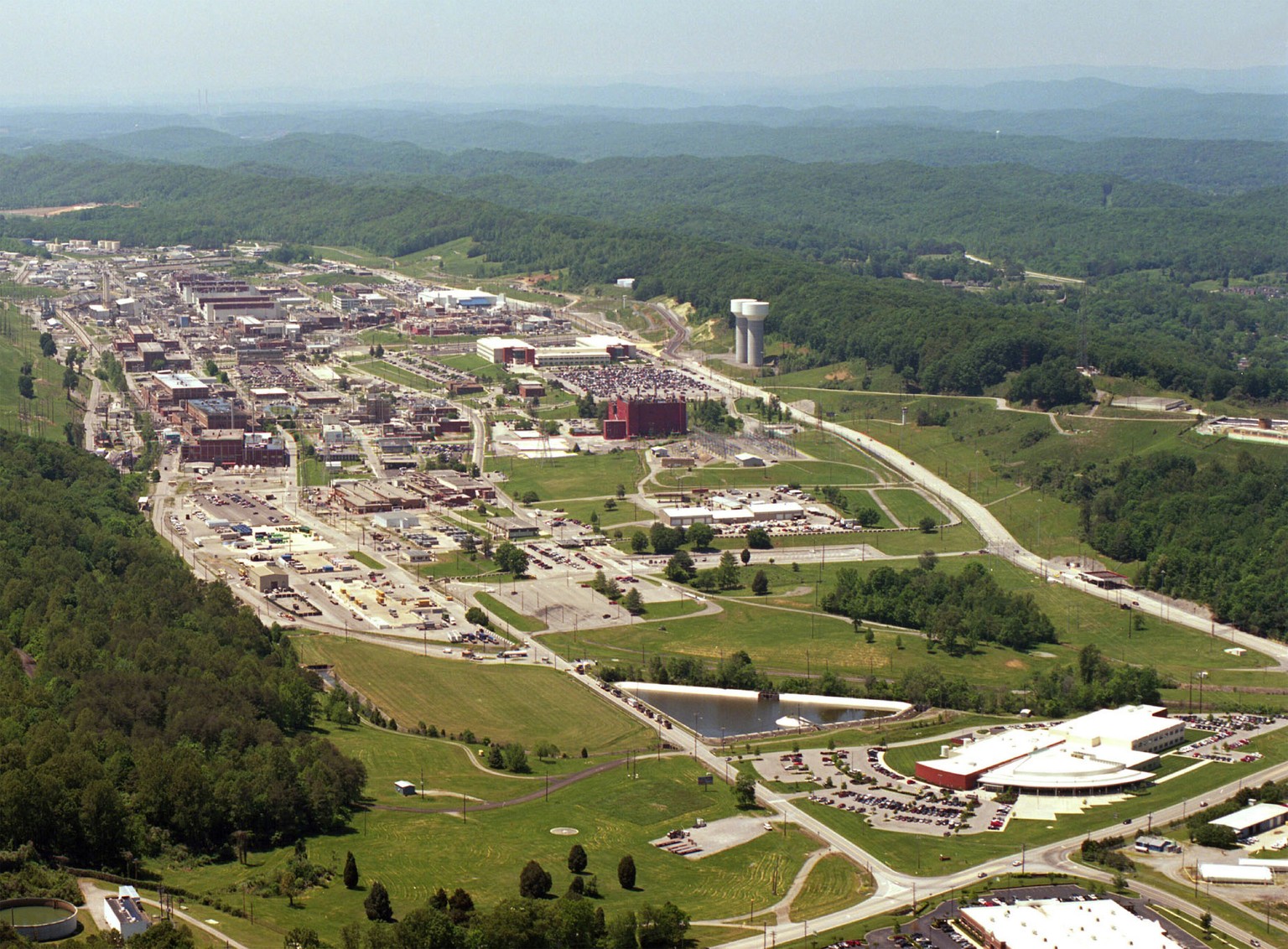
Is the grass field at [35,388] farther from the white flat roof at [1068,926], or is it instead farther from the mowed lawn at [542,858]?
the white flat roof at [1068,926]

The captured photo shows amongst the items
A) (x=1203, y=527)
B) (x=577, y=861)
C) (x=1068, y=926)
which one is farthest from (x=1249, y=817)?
(x=1203, y=527)

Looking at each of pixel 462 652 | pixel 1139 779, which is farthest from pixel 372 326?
pixel 1139 779

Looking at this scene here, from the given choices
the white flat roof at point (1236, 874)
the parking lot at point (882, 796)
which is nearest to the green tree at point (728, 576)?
the parking lot at point (882, 796)

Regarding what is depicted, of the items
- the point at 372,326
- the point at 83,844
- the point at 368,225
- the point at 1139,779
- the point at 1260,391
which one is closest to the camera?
the point at 83,844

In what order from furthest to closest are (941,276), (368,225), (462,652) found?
(368,225) < (941,276) < (462,652)

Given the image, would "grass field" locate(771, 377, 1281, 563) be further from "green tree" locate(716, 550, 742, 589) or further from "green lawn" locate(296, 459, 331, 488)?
"green lawn" locate(296, 459, 331, 488)

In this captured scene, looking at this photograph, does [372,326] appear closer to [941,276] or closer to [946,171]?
[941,276]

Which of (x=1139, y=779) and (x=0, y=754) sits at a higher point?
(x=0, y=754)

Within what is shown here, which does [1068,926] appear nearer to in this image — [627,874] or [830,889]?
[830,889]
